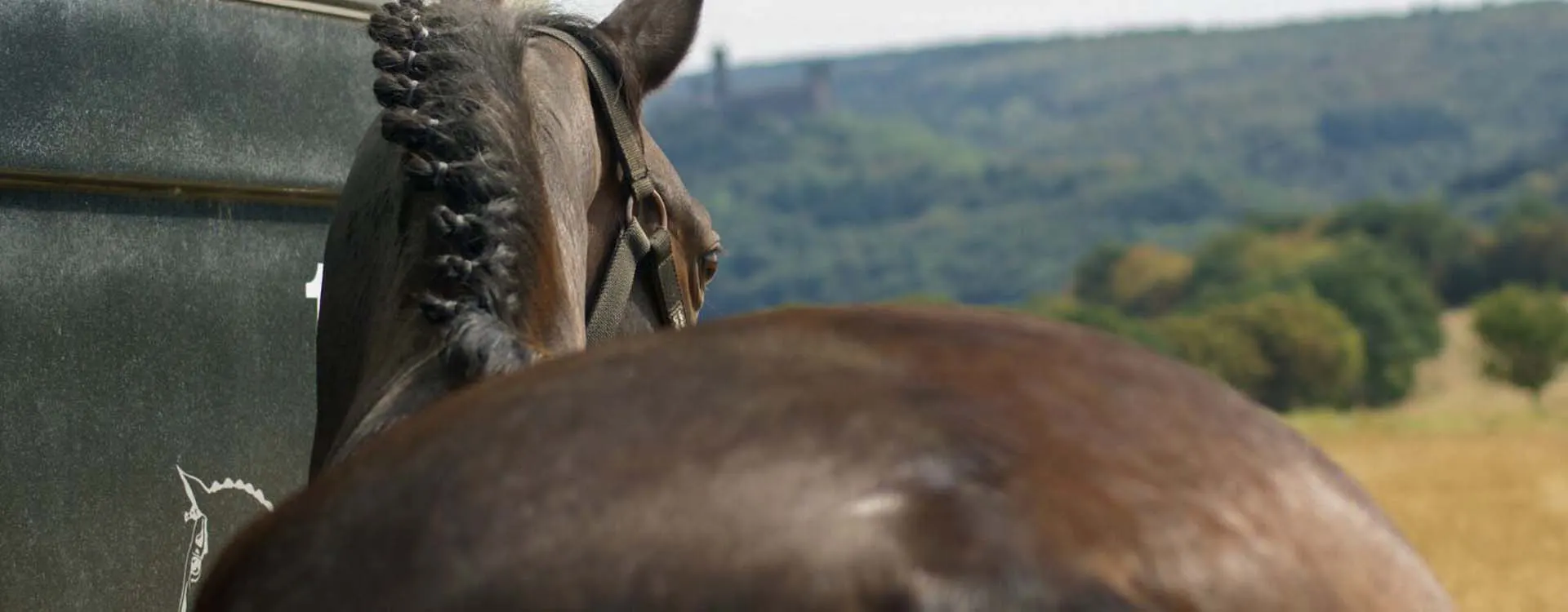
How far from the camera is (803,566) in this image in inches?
42.3

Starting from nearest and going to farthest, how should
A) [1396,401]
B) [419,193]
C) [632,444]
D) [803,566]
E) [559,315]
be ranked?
1. [803,566]
2. [632,444]
3. [559,315]
4. [419,193]
5. [1396,401]

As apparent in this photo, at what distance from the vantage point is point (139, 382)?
321 centimetres

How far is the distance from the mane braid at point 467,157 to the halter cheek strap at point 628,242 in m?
0.34

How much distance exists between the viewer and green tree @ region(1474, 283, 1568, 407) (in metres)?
51.0

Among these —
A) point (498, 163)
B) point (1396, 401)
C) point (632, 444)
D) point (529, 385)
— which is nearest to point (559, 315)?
point (498, 163)

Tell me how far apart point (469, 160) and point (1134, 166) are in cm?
16865

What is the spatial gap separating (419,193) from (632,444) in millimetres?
1135

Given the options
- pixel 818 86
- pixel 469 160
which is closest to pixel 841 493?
pixel 469 160

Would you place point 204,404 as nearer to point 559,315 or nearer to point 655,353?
point 559,315

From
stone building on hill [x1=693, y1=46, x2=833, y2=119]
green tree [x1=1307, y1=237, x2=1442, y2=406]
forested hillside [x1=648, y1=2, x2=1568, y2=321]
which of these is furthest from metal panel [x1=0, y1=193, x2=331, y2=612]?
stone building on hill [x1=693, y1=46, x2=833, y2=119]

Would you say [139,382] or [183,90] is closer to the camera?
[139,382]

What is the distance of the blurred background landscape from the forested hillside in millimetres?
320

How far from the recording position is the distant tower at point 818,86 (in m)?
183

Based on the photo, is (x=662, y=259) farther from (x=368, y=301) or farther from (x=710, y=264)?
(x=368, y=301)
